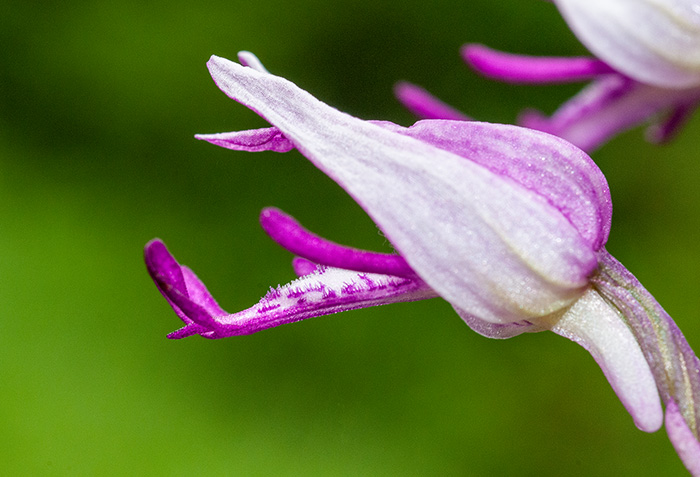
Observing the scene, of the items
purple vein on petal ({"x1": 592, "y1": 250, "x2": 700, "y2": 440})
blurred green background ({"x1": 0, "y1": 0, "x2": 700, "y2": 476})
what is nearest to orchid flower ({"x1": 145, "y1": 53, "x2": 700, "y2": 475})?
purple vein on petal ({"x1": 592, "y1": 250, "x2": 700, "y2": 440})

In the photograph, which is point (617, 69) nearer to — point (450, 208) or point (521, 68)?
point (521, 68)

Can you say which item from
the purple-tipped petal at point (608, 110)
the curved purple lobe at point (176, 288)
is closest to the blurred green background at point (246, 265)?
the purple-tipped petal at point (608, 110)

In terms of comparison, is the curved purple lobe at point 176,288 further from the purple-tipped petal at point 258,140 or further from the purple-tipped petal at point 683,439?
the purple-tipped petal at point 683,439

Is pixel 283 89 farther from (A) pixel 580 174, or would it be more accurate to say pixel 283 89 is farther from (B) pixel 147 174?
(B) pixel 147 174

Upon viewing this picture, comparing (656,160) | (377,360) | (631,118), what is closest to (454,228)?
(631,118)

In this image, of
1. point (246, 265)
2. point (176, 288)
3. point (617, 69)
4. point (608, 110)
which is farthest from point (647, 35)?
point (246, 265)

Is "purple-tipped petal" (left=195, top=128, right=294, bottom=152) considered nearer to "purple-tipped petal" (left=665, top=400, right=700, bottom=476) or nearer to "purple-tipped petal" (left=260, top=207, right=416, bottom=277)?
"purple-tipped petal" (left=260, top=207, right=416, bottom=277)
